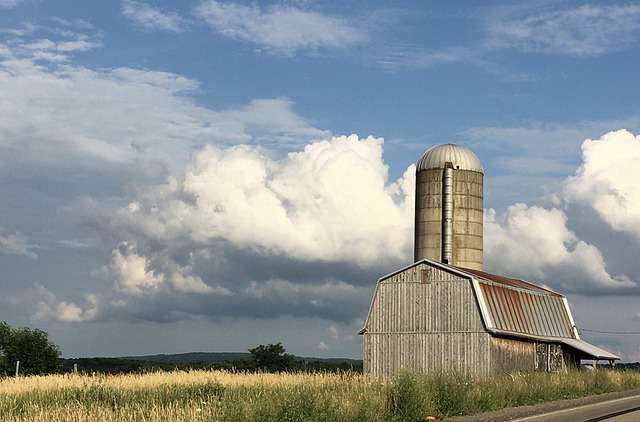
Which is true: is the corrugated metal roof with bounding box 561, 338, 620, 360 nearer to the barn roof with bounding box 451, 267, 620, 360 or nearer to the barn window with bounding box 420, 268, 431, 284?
the barn roof with bounding box 451, 267, 620, 360

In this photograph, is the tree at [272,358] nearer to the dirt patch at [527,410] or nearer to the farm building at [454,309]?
the farm building at [454,309]

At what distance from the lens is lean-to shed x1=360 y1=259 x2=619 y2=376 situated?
46.0 metres

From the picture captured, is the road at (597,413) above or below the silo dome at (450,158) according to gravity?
below

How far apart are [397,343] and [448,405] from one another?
20.7m

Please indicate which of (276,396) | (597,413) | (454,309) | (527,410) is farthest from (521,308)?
(276,396)

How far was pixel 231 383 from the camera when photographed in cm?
3797

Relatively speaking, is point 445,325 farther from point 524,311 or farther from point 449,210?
point 449,210

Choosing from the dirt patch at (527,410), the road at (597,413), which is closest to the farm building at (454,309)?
the dirt patch at (527,410)

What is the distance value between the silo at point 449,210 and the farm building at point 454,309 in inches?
2.4

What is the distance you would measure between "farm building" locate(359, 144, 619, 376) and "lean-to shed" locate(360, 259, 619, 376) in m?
0.05

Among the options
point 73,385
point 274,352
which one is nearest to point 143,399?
point 73,385

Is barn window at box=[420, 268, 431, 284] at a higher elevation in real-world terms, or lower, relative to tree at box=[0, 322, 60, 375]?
higher

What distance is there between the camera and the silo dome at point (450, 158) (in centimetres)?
5591

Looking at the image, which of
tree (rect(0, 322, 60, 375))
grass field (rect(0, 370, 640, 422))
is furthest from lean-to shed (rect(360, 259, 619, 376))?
tree (rect(0, 322, 60, 375))
